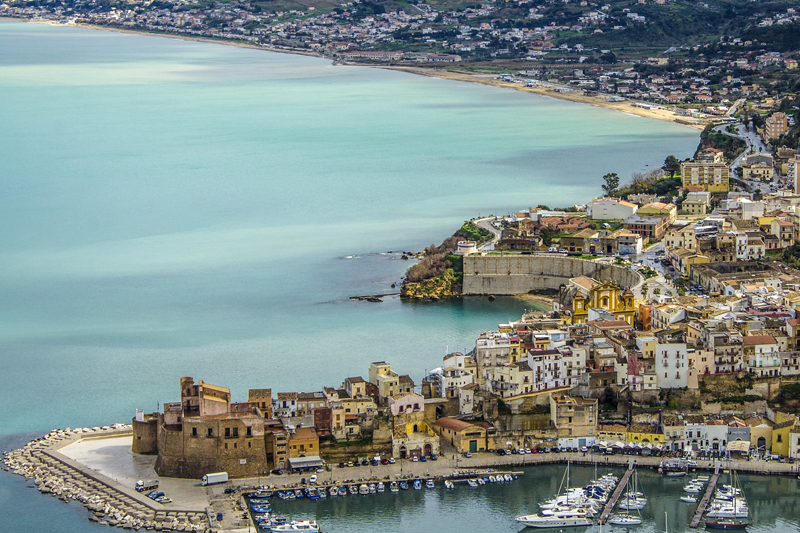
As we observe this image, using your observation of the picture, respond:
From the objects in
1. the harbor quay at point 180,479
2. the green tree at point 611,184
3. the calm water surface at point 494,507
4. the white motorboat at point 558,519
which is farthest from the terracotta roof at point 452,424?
the green tree at point 611,184

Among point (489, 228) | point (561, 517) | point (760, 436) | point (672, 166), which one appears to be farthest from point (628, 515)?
point (672, 166)

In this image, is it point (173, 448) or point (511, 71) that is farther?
point (511, 71)

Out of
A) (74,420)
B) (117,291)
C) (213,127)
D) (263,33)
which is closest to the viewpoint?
(74,420)

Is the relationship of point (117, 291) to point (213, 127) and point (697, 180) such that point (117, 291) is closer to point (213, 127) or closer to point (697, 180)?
point (697, 180)

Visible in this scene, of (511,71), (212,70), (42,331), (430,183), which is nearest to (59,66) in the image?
(212,70)

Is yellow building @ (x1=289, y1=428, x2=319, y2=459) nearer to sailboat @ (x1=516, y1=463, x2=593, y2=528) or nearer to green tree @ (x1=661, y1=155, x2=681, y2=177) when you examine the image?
sailboat @ (x1=516, y1=463, x2=593, y2=528)

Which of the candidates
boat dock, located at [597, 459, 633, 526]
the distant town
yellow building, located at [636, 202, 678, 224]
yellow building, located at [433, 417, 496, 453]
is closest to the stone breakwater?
yellow building, located at [433, 417, 496, 453]
